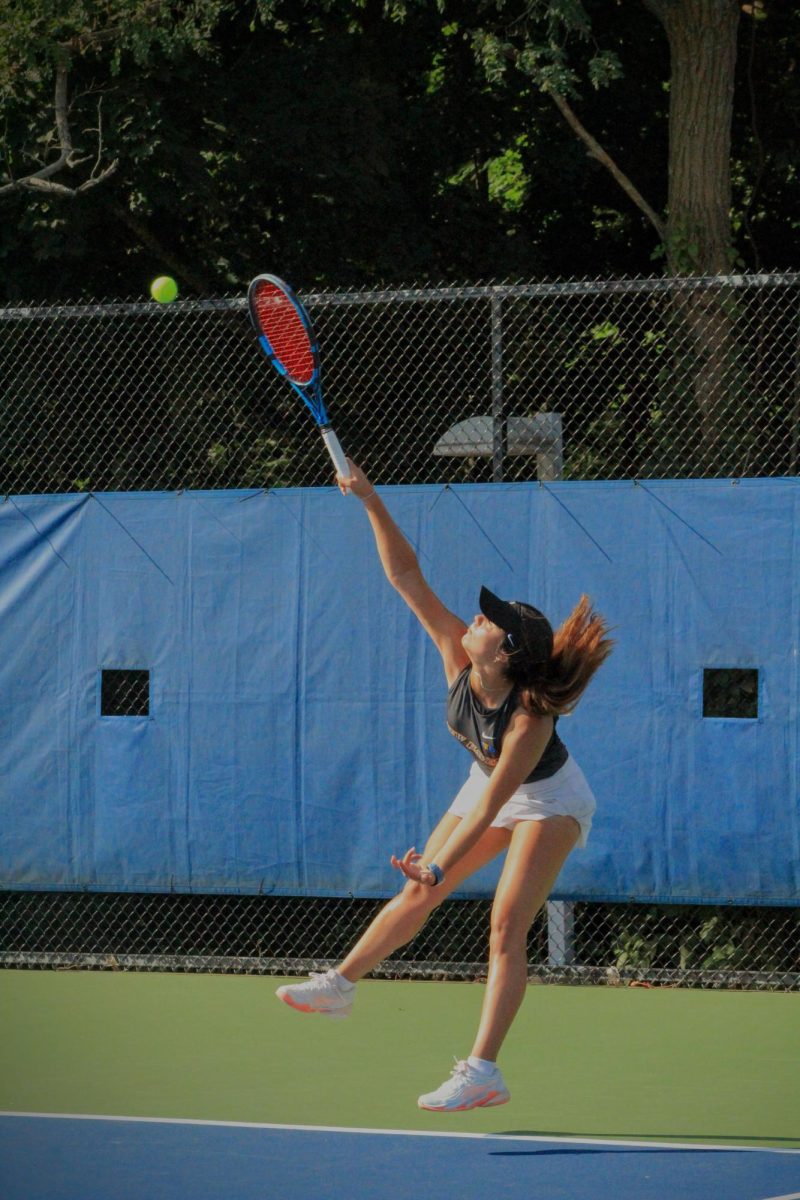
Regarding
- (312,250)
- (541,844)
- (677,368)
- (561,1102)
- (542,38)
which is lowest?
(561,1102)

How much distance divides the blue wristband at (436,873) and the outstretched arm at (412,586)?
2.09 feet

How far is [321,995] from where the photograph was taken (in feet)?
15.5

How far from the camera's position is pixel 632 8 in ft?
40.1

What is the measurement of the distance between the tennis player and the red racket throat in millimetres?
1035

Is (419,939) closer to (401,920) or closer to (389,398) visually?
(401,920)

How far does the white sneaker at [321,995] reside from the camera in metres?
4.71

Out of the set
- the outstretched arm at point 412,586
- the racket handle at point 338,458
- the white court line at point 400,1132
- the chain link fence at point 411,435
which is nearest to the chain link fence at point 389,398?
the chain link fence at point 411,435

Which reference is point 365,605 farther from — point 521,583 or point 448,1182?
point 448,1182

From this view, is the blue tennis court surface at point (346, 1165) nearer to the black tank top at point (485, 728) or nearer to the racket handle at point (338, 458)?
the black tank top at point (485, 728)

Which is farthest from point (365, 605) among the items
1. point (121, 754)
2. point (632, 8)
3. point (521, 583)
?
point (632, 8)

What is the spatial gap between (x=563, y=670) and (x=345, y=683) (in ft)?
8.29

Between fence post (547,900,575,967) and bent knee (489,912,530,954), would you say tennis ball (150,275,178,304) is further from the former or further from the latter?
bent knee (489,912,530,954)

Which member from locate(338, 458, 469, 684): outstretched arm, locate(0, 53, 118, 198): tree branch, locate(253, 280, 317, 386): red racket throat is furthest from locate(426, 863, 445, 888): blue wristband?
locate(0, 53, 118, 198): tree branch

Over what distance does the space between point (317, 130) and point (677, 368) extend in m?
3.88
